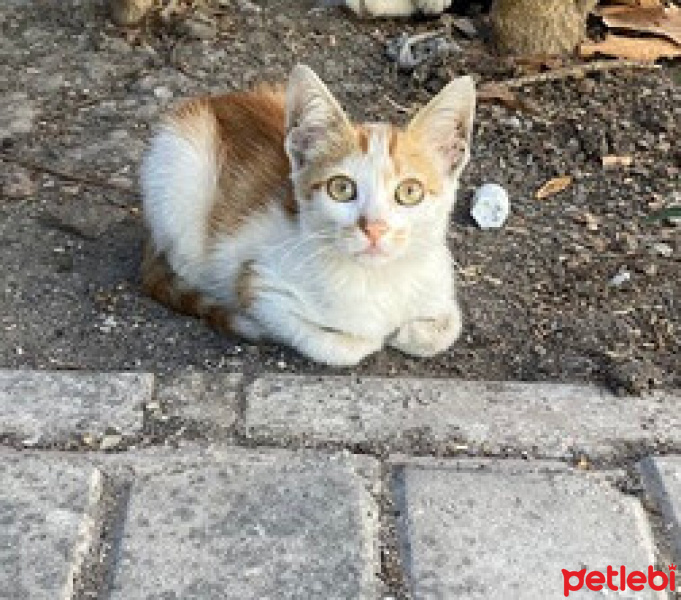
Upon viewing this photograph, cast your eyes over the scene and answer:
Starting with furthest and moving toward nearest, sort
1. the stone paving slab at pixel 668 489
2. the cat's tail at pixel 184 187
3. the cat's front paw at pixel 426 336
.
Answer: the cat's tail at pixel 184 187, the cat's front paw at pixel 426 336, the stone paving slab at pixel 668 489

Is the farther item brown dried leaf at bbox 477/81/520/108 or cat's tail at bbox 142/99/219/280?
brown dried leaf at bbox 477/81/520/108

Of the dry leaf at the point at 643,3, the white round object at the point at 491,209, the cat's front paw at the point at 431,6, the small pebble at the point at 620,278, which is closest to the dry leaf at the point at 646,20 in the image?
the dry leaf at the point at 643,3

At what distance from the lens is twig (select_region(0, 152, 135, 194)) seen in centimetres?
371

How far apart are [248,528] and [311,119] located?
2.87ft

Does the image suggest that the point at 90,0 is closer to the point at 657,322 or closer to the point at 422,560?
the point at 657,322

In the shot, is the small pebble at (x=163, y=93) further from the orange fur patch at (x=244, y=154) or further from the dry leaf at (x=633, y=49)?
the dry leaf at (x=633, y=49)

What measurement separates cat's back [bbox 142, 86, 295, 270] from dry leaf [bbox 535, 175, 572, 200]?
0.85 m

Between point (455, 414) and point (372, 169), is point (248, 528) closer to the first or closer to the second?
point (455, 414)

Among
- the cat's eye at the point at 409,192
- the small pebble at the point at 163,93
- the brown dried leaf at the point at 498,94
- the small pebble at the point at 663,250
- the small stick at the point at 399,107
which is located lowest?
the small pebble at the point at 163,93

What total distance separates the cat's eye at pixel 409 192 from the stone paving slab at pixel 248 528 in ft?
1.78

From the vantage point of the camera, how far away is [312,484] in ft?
8.59

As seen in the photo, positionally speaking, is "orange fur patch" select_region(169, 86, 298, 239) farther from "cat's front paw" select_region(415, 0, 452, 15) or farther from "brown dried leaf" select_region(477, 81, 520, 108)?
"cat's front paw" select_region(415, 0, 452, 15)

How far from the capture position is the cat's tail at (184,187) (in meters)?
3.16

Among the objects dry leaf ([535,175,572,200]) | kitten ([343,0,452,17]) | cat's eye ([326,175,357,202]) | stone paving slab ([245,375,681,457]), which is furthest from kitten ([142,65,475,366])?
kitten ([343,0,452,17])
